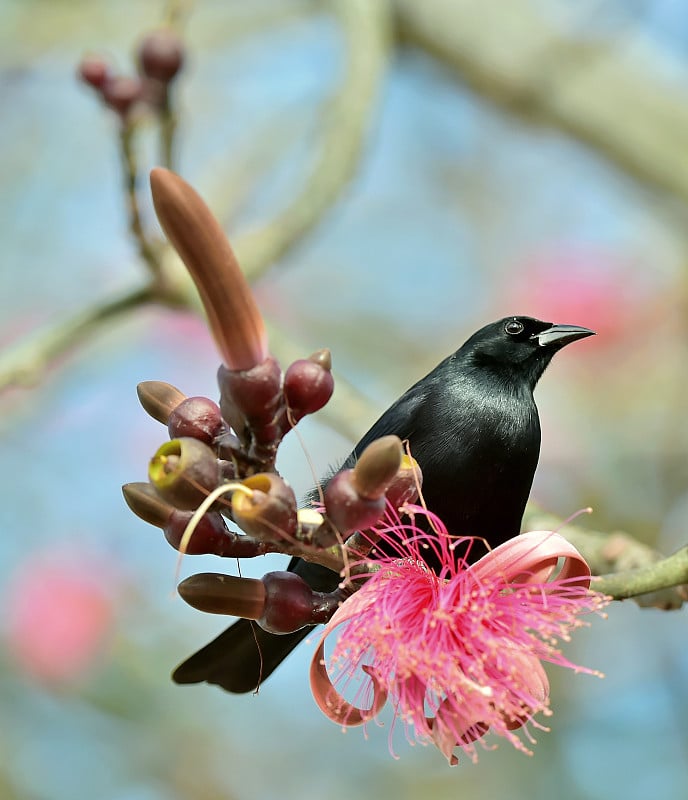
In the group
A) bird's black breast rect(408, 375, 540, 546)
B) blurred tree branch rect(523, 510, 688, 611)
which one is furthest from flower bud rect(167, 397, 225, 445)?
bird's black breast rect(408, 375, 540, 546)

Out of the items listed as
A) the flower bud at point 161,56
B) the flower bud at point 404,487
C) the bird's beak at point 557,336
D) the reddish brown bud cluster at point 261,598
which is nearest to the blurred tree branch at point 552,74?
the flower bud at point 161,56

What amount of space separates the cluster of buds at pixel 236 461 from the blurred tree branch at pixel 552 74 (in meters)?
3.46

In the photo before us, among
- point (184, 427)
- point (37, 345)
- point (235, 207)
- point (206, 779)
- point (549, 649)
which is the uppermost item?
point (235, 207)

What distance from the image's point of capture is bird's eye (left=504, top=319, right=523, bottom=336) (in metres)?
2.63

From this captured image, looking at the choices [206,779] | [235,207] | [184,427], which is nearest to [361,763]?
[206,779]

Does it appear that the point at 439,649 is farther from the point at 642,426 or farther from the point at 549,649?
the point at 642,426

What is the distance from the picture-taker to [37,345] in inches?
116

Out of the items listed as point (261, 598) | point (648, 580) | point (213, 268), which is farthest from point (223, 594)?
point (648, 580)

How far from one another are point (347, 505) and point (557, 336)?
131 cm

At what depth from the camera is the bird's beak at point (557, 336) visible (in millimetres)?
2527

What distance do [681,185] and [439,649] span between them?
3.26 m

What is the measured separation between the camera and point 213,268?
4.42ft

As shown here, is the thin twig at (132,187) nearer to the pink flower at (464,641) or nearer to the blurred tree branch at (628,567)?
the blurred tree branch at (628,567)

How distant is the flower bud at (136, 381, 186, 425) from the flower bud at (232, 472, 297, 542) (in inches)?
8.1
